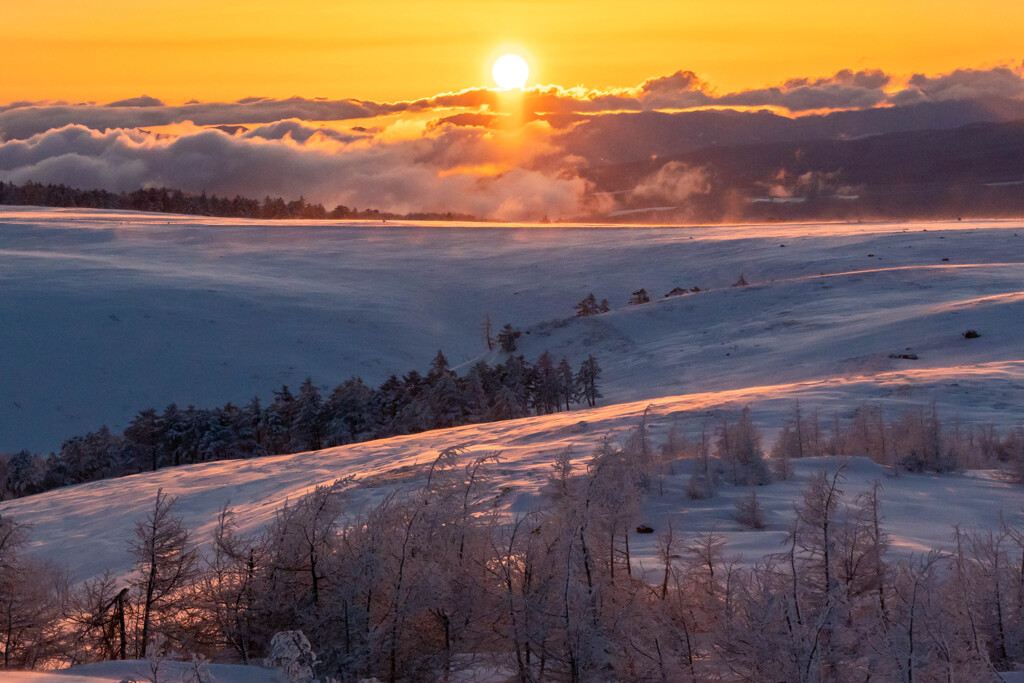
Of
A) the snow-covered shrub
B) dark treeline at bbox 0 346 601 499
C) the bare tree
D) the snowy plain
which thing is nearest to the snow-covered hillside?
the snowy plain

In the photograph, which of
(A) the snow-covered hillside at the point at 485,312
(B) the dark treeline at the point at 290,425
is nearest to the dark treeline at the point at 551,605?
(A) the snow-covered hillside at the point at 485,312

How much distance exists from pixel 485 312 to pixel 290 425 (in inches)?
1125

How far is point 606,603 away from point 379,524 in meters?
1.99

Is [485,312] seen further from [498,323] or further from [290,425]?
[290,425]

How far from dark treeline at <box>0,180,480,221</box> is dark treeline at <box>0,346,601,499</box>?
83.9 meters

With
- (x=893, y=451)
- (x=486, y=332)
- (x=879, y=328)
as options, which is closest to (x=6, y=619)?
(x=893, y=451)

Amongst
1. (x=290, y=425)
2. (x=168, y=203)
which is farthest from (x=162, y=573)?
(x=168, y=203)

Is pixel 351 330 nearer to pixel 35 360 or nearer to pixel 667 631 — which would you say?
pixel 35 360

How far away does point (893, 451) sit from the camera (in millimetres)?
11953

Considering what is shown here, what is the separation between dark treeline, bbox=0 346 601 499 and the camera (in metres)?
26.4

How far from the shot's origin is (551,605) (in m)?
6.18

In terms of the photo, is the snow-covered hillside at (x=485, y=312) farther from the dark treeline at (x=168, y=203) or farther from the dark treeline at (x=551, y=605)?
the dark treeline at (x=168, y=203)

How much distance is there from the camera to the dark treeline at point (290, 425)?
26375 millimetres

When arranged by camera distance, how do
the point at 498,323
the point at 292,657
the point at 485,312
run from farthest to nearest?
the point at 485,312 < the point at 498,323 < the point at 292,657
